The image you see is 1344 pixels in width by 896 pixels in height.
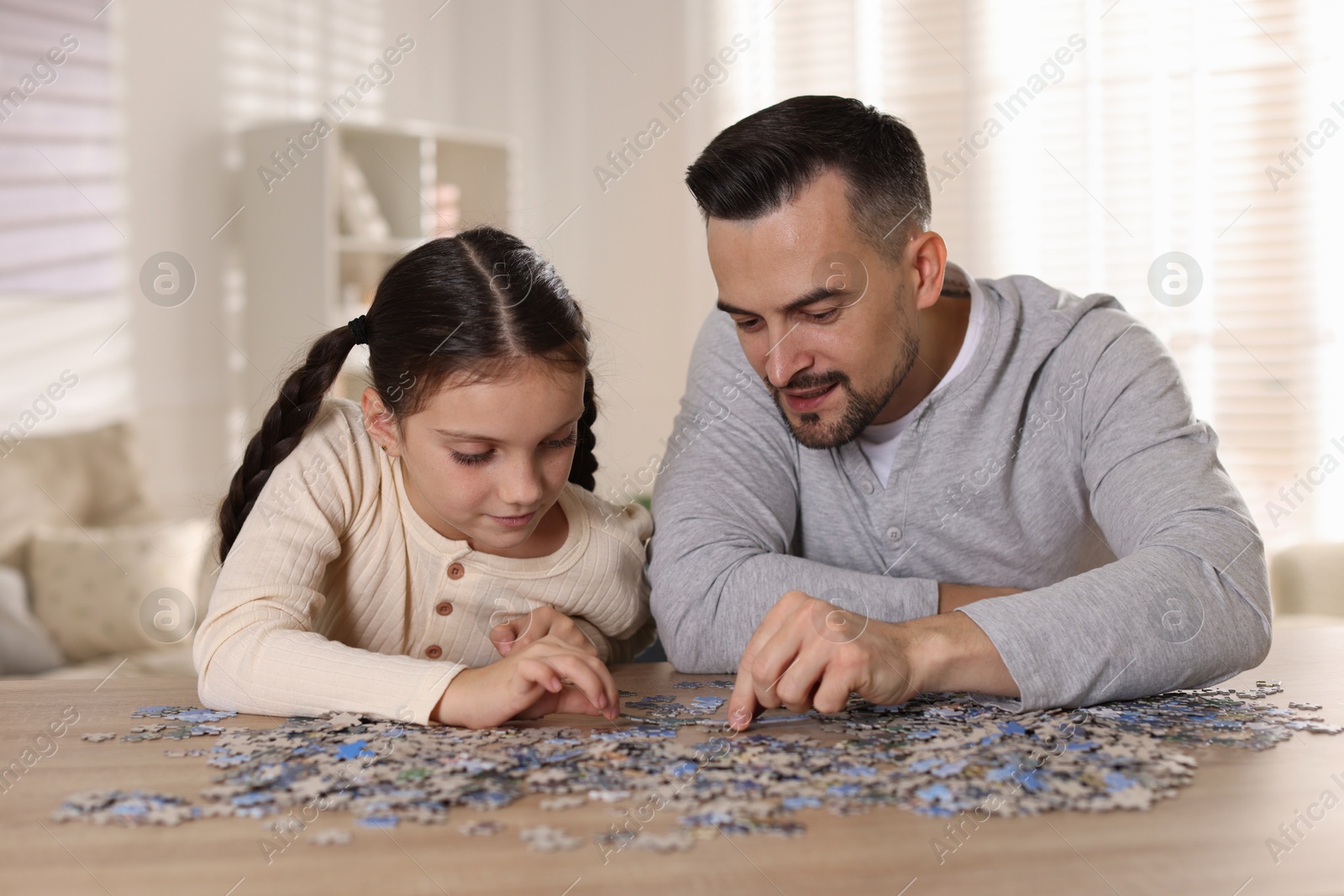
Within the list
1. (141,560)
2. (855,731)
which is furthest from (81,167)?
(855,731)

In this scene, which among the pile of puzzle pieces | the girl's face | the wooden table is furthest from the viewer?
the girl's face

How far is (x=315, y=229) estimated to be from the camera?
5051 millimetres

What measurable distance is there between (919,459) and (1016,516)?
0.70ft

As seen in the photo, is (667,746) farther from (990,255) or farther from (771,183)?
(990,255)

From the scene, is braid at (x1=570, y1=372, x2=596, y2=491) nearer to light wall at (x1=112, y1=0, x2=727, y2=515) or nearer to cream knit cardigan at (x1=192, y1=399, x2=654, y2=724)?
cream knit cardigan at (x1=192, y1=399, x2=654, y2=724)

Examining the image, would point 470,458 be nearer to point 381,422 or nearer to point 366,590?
point 381,422

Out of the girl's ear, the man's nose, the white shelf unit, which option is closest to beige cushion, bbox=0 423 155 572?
the white shelf unit

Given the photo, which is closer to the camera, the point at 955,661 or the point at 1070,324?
the point at 955,661

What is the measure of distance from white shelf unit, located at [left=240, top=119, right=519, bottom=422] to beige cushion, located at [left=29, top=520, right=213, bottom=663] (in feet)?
3.21

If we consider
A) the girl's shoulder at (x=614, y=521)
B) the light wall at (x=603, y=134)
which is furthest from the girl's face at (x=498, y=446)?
the light wall at (x=603, y=134)

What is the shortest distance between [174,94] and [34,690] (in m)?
3.90

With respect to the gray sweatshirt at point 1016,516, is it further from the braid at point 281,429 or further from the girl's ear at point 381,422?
the braid at point 281,429

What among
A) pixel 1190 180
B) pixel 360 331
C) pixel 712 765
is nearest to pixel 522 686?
pixel 712 765

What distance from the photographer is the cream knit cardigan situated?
151 centimetres
